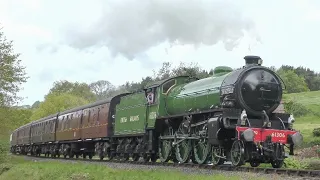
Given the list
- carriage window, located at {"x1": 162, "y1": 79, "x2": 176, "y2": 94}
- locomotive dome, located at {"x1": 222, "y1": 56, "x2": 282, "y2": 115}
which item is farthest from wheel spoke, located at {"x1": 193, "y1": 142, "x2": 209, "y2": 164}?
carriage window, located at {"x1": 162, "y1": 79, "x2": 176, "y2": 94}

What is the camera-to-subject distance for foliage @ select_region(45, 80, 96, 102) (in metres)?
107

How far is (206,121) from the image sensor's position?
15523 mm

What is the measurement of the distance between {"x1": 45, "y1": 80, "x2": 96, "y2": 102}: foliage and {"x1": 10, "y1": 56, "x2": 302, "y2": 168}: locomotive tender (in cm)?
8212

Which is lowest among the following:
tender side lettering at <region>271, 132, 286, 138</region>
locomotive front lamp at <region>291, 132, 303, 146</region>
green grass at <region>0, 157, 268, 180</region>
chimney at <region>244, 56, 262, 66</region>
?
green grass at <region>0, 157, 268, 180</region>

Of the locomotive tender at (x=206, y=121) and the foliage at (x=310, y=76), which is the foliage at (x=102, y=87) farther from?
the locomotive tender at (x=206, y=121)

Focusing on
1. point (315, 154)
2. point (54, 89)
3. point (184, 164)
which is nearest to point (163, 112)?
point (184, 164)

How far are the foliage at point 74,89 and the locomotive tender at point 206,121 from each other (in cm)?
8212

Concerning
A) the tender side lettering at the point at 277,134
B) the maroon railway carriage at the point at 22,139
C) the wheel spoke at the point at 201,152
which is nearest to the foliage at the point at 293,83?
the maroon railway carriage at the point at 22,139

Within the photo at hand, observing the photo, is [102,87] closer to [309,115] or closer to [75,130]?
[309,115]

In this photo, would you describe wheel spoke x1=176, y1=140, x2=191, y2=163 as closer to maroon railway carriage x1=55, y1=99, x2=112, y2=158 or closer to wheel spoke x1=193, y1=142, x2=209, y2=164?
wheel spoke x1=193, y1=142, x2=209, y2=164

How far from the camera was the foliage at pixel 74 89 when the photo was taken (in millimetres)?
107062

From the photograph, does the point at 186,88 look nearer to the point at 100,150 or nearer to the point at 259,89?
the point at 259,89

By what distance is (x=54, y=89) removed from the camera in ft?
372

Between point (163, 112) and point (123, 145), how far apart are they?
516 cm
